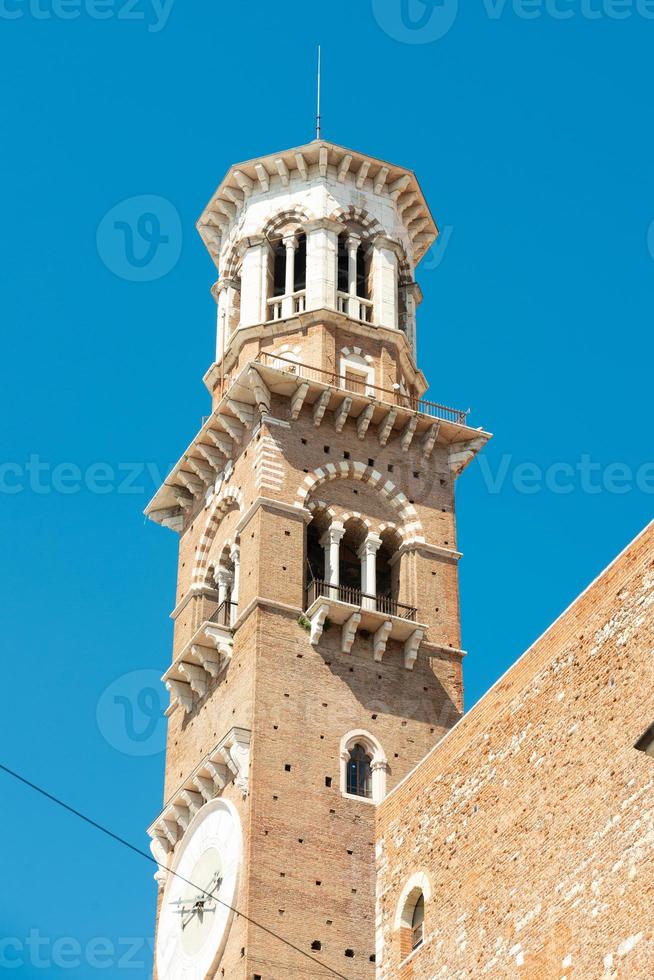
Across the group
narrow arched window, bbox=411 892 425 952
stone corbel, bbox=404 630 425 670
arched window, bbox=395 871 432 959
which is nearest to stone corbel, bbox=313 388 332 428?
stone corbel, bbox=404 630 425 670

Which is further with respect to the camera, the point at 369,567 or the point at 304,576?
the point at 369,567

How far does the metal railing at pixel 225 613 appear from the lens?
44.2m

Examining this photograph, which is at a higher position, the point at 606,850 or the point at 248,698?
the point at 248,698

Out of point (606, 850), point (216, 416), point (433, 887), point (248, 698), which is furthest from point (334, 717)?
point (606, 850)

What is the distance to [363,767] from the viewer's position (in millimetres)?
41281

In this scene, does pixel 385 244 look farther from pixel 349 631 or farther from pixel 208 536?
pixel 349 631

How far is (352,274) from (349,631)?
11.1m

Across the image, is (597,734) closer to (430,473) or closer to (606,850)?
(606,850)

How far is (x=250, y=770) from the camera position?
39.8 metres

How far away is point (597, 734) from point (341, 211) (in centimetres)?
2208

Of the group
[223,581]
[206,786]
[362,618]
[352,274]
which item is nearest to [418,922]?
[206,786]

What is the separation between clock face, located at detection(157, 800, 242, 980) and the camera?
Result: 129 feet

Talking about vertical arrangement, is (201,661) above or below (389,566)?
below

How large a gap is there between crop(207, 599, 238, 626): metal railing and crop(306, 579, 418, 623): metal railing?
1.94 metres
